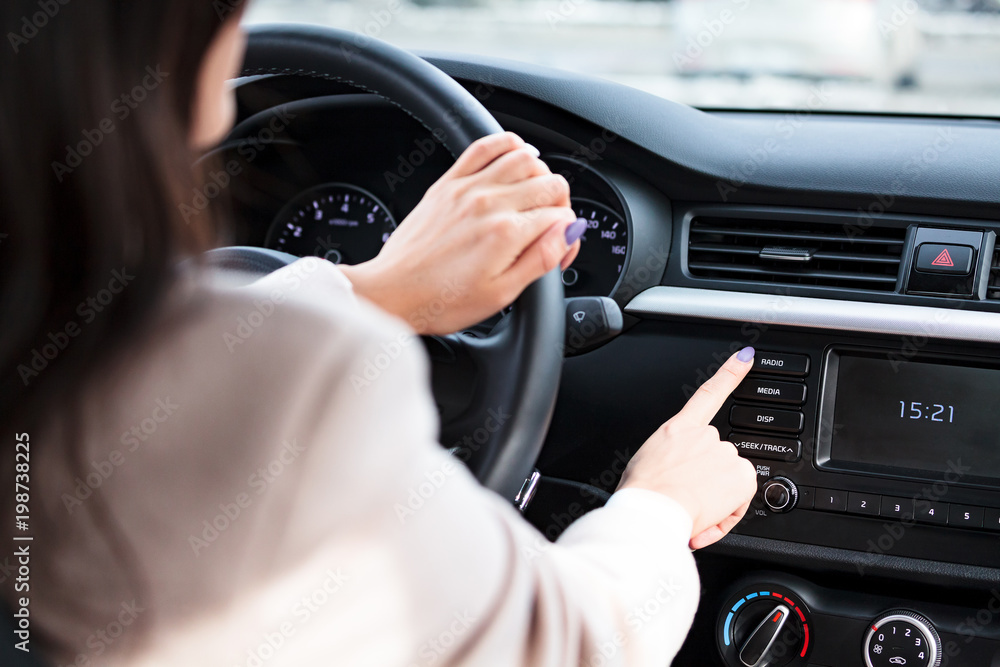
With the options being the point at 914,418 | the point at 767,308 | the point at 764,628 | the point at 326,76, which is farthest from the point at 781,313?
the point at 326,76

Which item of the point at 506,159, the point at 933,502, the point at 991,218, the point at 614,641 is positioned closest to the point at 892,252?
the point at 991,218

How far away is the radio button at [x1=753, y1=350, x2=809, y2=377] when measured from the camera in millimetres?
1280

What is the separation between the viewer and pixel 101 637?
0.54 meters

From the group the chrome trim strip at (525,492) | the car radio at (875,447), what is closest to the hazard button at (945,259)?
the car radio at (875,447)

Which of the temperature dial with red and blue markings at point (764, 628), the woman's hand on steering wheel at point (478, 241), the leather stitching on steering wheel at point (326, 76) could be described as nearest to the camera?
the woman's hand on steering wheel at point (478, 241)

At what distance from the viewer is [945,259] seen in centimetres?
123

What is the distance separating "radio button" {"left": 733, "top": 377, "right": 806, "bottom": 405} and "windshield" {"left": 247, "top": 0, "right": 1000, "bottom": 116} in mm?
490

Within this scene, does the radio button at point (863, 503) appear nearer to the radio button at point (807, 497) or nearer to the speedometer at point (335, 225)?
the radio button at point (807, 497)

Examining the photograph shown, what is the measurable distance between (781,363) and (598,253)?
32 cm

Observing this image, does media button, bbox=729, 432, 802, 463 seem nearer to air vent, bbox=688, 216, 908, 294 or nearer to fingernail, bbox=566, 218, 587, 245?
→ air vent, bbox=688, 216, 908, 294

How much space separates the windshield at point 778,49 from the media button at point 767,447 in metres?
0.56

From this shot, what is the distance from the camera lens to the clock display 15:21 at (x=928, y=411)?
1.22m

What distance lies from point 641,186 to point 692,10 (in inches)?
28.0

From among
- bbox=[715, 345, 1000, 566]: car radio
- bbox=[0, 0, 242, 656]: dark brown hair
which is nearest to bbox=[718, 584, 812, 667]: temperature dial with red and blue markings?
bbox=[715, 345, 1000, 566]: car radio
